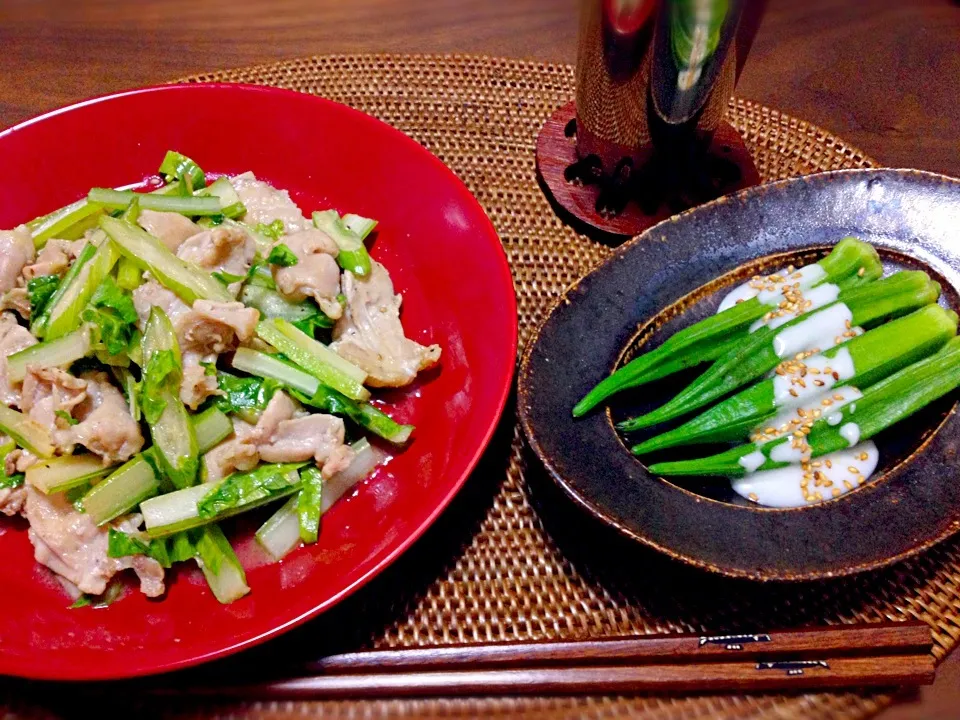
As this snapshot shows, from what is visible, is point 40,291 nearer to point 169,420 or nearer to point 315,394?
point 169,420

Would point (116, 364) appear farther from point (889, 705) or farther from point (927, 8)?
point (927, 8)

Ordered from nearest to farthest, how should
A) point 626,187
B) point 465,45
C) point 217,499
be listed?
point 217,499, point 626,187, point 465,45

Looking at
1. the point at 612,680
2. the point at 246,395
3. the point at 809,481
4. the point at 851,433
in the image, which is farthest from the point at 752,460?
the point at 246,395

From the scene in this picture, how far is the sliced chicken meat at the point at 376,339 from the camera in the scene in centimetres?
176

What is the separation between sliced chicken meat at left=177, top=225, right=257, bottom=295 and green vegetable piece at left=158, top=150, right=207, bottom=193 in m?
0.32

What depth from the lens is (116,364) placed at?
66.5 inches

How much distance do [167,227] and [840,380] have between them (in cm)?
171

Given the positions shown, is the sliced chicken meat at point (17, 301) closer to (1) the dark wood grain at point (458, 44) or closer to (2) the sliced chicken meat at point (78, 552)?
(2) the sliced chicken meat at point (78, 552)

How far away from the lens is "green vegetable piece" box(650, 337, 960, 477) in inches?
66.2

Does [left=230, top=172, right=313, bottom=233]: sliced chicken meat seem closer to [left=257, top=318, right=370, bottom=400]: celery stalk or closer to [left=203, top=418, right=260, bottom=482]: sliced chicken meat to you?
[left=257, top=318, right=370, bottom=400]: celery stalk

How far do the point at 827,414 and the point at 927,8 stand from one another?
7.13 feet

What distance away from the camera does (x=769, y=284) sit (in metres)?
1.91

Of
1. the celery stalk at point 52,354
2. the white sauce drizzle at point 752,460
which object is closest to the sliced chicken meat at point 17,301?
the celery stalk at point 52,354

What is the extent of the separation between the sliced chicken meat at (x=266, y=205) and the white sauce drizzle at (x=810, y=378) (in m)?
1.31
